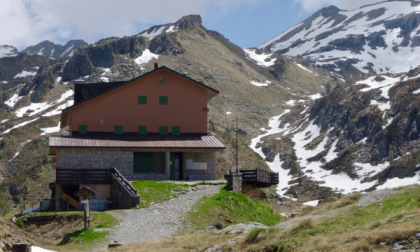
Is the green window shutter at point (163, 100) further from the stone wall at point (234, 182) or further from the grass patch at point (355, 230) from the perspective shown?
the grass patch at point (355, 230)

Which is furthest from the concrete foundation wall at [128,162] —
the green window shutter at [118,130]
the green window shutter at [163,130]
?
the green window shutter at [118,130]

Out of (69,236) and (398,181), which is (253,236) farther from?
(398,181)

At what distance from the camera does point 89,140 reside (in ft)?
163

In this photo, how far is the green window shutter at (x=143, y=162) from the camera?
5031 centimetres

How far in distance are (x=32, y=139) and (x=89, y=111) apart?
4921 inches

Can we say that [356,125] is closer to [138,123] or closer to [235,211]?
[138,123]

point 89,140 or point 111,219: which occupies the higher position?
point 89,140

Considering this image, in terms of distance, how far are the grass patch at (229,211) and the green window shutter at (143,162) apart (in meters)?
10.6

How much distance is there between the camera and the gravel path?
30.3 metres

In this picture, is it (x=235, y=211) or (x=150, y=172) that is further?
(x=150, y=172)

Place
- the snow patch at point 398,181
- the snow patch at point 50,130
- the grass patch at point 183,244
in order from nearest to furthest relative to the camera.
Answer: the grass patch at point 183,244, the snow patch at point 398,181, the snow patch at point 50,130

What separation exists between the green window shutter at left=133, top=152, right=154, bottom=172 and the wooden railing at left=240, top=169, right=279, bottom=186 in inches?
338

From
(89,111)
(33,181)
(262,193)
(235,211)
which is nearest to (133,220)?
(235,211)

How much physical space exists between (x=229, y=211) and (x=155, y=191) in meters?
7.06
